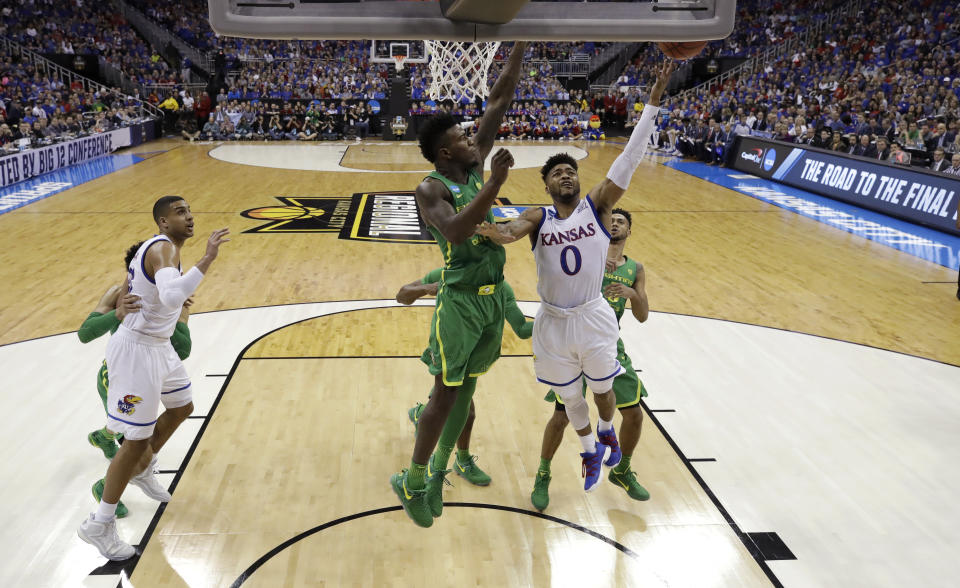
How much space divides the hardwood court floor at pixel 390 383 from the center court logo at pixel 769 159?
155 inches

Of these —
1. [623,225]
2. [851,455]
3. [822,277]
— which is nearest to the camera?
[623,225]

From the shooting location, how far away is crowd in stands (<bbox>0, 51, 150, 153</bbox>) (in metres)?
17.4

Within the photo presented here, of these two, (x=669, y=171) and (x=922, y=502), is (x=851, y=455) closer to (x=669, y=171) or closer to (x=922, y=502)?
(x=922, y=502)

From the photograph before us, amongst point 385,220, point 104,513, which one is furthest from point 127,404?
point 385,220

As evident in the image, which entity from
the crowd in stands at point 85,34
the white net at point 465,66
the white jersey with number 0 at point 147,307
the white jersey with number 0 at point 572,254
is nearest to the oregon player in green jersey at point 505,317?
the white jersey with number 0 at point 572,254

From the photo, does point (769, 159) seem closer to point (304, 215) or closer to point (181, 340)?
point (304, 215)

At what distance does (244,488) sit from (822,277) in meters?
7.80

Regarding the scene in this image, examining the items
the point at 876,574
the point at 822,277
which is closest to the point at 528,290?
the point at 822,277

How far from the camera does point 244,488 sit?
4582 mm

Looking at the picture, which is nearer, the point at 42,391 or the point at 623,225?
the point at 623,225

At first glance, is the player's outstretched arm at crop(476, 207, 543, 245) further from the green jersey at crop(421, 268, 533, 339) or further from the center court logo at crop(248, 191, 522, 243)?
the center court logo at crop(248, 191, 522, 243)

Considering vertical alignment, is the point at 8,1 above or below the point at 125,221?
above

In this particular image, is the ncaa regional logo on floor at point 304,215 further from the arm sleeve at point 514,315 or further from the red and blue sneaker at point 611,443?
the red and blue sneaker at point 611,443

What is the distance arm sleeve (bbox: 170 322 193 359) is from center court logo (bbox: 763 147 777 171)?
1598 centimetres
